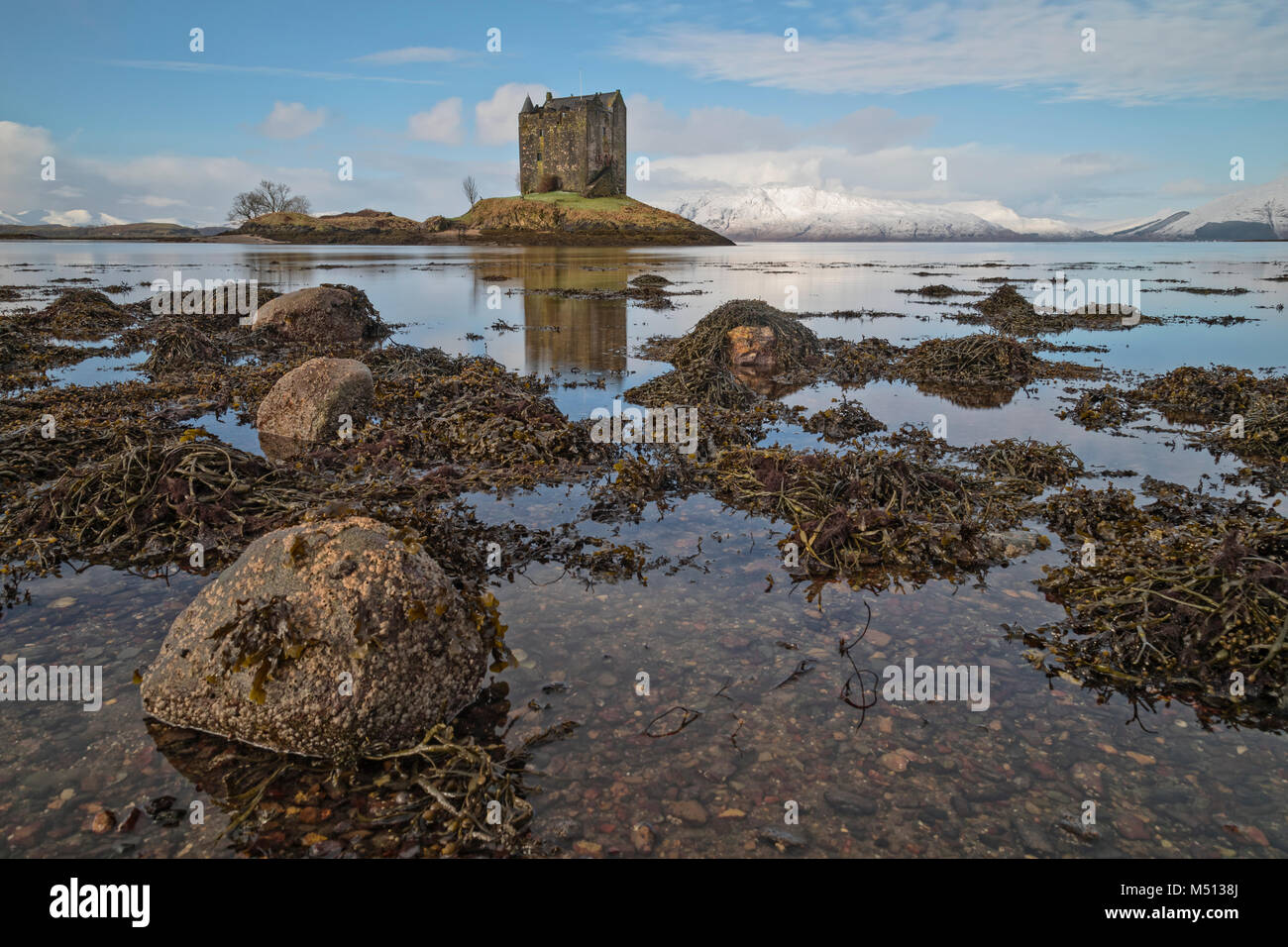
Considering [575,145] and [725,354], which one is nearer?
[725,354]

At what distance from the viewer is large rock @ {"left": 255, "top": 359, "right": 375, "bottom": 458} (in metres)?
9.34

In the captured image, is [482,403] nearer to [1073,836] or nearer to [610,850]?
[610,850]

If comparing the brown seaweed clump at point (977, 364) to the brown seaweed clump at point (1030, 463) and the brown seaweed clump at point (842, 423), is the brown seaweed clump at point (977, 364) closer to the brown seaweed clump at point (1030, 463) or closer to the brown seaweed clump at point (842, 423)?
the brown seaweed clump at point (842, 423)

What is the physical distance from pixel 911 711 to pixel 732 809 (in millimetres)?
1321

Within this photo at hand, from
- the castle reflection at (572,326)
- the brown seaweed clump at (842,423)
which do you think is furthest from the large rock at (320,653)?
the castle reflection at (572,326)

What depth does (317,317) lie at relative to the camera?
1816cm

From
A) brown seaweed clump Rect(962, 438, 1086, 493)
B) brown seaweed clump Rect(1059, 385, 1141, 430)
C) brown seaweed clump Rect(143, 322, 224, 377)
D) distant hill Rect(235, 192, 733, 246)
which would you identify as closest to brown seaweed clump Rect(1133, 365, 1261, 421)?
brown seaweed clump Rect(1059, 385, 1141, 430)

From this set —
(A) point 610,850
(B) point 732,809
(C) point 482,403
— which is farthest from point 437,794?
(C) point 482,403

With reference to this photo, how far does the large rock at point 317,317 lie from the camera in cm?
1808

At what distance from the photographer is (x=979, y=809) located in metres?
3.32

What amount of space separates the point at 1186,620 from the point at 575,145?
119 metres

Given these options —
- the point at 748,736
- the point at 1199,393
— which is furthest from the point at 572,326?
the point at 748,736

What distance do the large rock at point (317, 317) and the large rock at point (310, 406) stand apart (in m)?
8.87

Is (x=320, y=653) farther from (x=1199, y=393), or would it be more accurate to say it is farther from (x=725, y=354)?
(x=1199, y=393)
